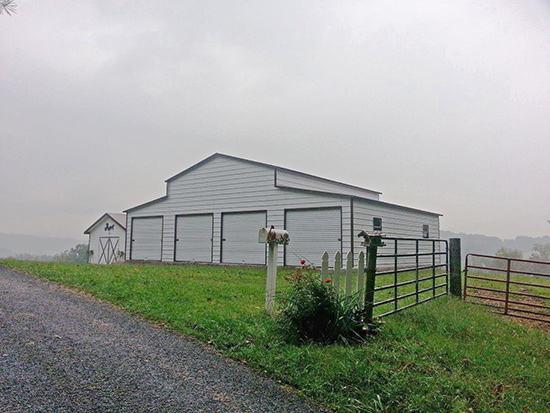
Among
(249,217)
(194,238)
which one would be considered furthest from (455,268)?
(194,238)

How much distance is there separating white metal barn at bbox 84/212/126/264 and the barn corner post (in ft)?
72.3

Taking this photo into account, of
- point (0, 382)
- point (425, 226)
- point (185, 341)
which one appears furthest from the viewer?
point (425, 226)

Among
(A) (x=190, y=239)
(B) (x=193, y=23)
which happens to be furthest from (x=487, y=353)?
(A) (x=190, y=239)

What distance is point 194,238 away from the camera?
786 inches

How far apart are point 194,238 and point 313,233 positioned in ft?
22.7

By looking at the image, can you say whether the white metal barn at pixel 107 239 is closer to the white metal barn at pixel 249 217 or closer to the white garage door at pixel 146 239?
the white garage door at pixel 146 239

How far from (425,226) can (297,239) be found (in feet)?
29.3

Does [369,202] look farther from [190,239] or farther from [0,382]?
[0,382]

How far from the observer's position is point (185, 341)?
15.3ft

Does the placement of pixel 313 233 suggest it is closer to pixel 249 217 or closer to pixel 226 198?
pixel 249 217

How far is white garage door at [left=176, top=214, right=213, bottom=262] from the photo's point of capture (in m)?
19.4

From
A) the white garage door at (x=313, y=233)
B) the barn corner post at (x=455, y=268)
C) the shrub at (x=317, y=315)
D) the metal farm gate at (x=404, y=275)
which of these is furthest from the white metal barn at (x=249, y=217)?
the shrub at (x=317, y=315)

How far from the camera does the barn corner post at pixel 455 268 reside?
9.02 metres

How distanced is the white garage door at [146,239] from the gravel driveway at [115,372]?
16.2m
